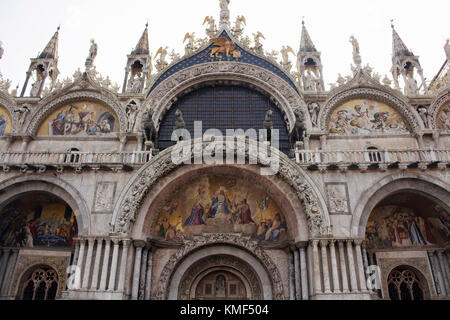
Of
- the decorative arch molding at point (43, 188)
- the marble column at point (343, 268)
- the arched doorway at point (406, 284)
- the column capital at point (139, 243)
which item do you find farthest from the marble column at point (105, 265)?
the arched doorway at point (406, 284)

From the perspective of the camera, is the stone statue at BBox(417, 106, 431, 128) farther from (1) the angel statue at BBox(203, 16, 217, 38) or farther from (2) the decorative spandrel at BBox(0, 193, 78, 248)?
(2) the decorative spandrel at BBox(0, 193, 78, 248)

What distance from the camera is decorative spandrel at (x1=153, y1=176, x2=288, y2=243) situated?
1455cm

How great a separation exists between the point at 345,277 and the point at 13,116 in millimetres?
17641

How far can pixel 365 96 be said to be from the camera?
17.8 metres

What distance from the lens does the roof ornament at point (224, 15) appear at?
66.2 ft

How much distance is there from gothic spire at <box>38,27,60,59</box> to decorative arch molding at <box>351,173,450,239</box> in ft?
62.4

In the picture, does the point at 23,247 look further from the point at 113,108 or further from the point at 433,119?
the point at 433,119

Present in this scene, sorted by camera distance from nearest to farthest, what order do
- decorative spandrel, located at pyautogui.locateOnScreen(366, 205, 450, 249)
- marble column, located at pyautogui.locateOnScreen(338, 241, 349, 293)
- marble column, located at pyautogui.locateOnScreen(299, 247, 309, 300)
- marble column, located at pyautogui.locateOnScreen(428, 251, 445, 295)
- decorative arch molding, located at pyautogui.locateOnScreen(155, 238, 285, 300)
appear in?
1. marble column, located at pyautogui.locateOnScreen(338, 241, 349, 293)
2. marble column, located at pyautogui.locateOnScreen(299, 247, 309, 300)
3. decorative arch molding, located at pyautogui.locateOnScreen(155, 238, 285, 300)
4. marble column, located at pyautogui.locateOnScreen(428, 251, 445, 295)
5. decorative spandrel, located at pyautogui.locateOnScreen(366, 205, 450, 249)

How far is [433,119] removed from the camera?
1686cm

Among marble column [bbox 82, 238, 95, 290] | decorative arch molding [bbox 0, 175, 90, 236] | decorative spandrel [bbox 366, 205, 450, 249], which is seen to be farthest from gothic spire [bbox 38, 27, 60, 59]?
decorative spandrel [bbox 366, 205, 450, 249]

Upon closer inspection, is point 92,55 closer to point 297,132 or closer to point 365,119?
point 297,132

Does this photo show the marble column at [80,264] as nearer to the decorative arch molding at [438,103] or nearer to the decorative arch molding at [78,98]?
the decorative arch molding at [78,98]

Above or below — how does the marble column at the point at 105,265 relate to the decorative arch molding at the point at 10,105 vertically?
below

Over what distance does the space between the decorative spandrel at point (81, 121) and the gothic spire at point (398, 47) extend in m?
16.6
